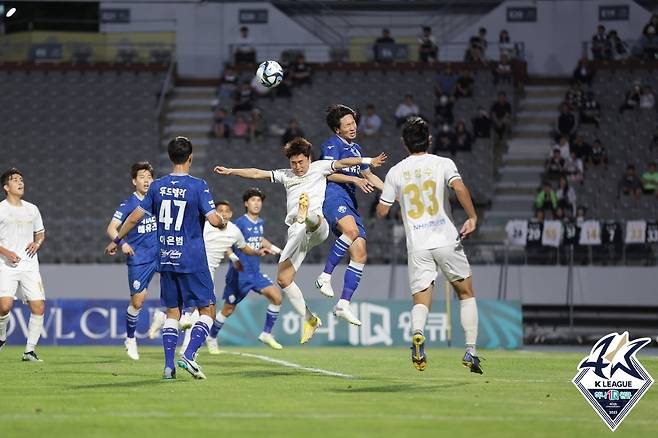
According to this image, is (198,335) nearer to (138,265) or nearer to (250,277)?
(138,265)

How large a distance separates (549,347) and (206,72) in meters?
16.8

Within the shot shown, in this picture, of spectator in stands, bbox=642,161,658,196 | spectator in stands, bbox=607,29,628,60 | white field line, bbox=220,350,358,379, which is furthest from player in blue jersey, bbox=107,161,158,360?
spectator in stands, bbox=607,29,628,60

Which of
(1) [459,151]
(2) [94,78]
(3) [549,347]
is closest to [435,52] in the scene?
(1) [459,151]

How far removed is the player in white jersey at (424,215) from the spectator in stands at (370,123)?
21.2 metres

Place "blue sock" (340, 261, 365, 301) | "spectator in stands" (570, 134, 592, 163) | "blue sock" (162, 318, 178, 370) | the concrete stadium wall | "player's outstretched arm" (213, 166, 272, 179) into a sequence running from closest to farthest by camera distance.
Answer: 1. "blue sock" (162, 318, 178, 370)
2. "player's outstretched arm" (213, 166, 272, 179)
3. "blue sock" (340, 261, 365, 301)
4. the concrete stadium wall
5. "spectator in stands" (570, 134, 592, 163)

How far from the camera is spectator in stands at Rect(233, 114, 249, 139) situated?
113 feet

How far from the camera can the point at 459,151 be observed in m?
32.8

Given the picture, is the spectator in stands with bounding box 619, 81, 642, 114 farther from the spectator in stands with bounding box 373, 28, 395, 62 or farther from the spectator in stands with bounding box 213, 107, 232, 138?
the spectator in stands with bounding box 213, 107, 232, 138

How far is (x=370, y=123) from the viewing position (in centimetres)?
3419

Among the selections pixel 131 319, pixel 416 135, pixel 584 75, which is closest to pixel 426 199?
pixel 416 135

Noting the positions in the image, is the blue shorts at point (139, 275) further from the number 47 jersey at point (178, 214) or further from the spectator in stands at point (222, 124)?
the spectator in stands at point (222, 124)

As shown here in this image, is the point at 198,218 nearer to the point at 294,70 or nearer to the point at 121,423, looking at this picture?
the point at 121,423

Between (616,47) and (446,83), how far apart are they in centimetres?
535

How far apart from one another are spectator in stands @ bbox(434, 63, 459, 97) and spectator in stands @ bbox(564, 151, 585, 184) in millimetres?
A: 4532
